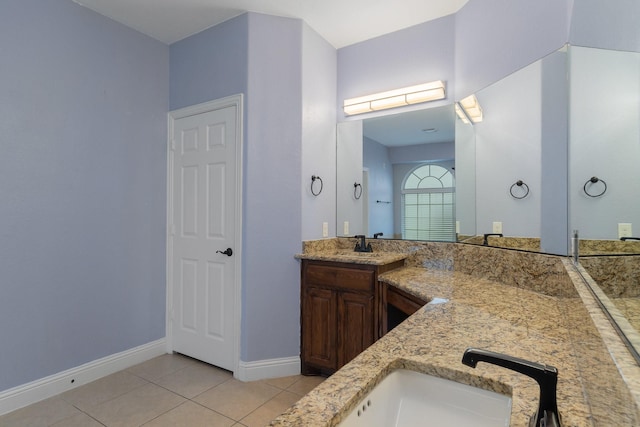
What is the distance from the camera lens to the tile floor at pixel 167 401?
6.26 ft

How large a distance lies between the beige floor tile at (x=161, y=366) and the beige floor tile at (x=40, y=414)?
0.49 m

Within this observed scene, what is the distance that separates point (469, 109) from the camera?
226 cm

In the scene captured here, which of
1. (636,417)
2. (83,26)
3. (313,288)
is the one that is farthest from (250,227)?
(636,417)

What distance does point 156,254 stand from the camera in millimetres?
2850

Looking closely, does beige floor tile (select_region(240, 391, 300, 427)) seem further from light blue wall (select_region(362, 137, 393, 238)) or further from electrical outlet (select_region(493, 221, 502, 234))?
electrical outlet (select_region(493, 221, 502, 234))

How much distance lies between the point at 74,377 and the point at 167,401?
768 mm

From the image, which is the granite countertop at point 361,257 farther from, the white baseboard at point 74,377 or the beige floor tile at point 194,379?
the white baseboard at point 74,377

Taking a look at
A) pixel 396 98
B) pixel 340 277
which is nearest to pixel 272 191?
pixel 340 277

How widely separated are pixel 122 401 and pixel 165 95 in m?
2.49

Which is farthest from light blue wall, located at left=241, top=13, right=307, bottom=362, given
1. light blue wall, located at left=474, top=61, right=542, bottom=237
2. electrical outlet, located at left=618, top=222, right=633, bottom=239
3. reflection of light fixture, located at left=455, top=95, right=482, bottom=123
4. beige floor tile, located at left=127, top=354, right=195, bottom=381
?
electrical outlet, located at left=618, top=222, right=633, bottom=239

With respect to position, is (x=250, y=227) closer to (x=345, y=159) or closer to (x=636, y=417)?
(x=345, y=159)

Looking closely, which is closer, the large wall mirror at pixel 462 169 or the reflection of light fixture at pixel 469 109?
the large wall mirror at pixel 462 169

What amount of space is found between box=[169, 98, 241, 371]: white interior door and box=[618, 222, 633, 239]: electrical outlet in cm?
219

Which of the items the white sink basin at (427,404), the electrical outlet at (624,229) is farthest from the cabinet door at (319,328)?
the electrical outlet at (624,229)
